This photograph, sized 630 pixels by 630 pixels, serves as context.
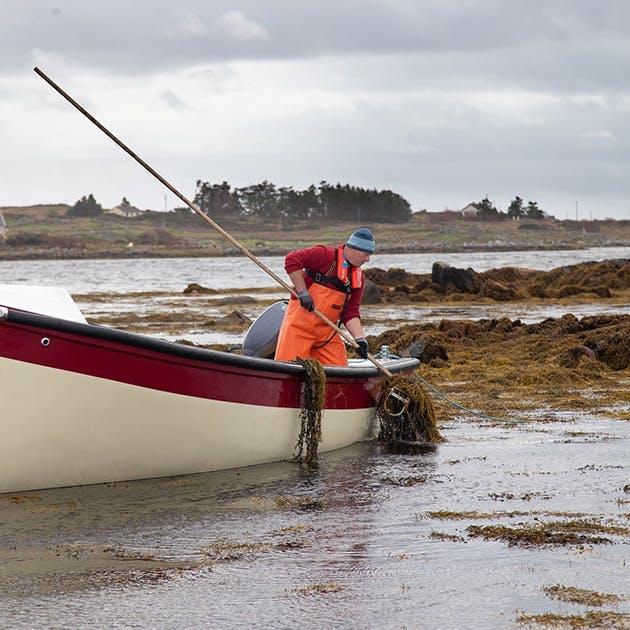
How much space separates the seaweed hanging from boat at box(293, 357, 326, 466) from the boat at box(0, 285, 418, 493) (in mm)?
84

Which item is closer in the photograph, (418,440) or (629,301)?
(418,440)

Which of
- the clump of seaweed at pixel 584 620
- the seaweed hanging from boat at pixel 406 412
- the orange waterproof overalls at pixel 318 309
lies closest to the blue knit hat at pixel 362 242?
the orange waterproof overalls at pixel 318 309

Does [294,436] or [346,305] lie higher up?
[346,305]

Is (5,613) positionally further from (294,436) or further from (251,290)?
(251,290)

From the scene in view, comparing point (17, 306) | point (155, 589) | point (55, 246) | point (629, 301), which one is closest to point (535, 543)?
point (155, 589)

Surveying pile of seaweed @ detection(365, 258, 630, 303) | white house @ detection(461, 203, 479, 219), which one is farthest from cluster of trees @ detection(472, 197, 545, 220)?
pile of seaweed @ detection(365, 258, 630, 303)

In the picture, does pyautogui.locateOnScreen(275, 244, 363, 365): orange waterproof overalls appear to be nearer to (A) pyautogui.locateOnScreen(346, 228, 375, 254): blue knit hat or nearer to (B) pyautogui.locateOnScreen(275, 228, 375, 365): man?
(B) pyautogui.locateOnScreen(275, 228, 375, 365): man

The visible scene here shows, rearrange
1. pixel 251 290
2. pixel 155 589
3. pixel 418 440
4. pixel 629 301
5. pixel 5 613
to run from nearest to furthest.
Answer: pixel 5 613 → pixel 155 589 → pixel 418 440 → pixel 629 301 → pixel 251 290

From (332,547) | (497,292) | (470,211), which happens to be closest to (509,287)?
(497,292)

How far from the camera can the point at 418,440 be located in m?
10.6

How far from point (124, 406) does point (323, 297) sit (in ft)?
7.65

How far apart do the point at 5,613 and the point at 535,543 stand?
304cm

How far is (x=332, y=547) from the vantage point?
Result: 22.4 ft

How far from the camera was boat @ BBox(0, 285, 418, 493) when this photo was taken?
760cm
